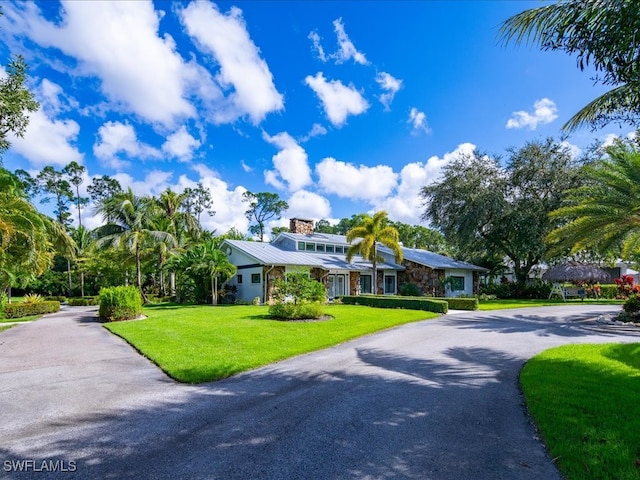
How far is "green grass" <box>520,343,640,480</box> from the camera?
3.63 meters

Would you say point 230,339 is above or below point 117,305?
below

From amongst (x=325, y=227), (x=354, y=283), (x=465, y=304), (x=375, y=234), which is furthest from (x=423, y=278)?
(x=325, y=227)

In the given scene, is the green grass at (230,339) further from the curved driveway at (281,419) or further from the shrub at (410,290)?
the shrub at (410,290)

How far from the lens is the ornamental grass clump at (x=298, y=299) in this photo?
593 inches

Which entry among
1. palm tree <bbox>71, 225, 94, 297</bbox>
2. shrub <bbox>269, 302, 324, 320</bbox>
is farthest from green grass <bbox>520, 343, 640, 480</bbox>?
palm tree <bbox>71, 225, 94, 297</bbox>

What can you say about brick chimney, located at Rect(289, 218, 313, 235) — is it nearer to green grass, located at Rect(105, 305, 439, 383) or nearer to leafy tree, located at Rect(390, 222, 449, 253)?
green grass, located at Rect(105, 305, 439, 383)

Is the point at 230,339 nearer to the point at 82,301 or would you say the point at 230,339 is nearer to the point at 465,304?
the point at 465,304

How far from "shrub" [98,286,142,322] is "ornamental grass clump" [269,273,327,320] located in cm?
685

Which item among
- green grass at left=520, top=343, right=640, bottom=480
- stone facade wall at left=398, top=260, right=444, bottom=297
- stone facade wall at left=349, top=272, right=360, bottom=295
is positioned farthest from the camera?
stone facade wall at left=398, top=260, right=444, bottom=297

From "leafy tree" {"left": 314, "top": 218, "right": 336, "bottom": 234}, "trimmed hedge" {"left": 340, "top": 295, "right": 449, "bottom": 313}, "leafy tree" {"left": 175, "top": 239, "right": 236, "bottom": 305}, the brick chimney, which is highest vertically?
"leafy tree" {"left": 314, "top": 218, "right": 336, "bottom": 234}

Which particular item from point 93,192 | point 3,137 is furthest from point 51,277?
point 3,137

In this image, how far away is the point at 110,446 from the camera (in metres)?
4.15

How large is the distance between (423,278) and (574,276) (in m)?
10.8

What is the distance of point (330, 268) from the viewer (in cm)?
2620
